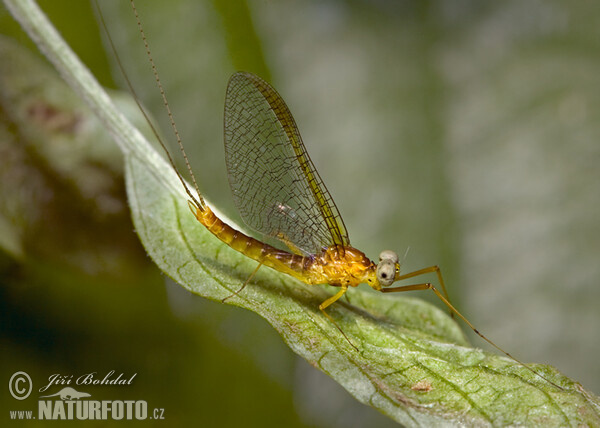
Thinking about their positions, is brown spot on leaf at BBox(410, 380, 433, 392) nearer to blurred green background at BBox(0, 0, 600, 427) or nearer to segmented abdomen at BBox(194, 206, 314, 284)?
blurred green background at BBox(0, 0, 600, 427)

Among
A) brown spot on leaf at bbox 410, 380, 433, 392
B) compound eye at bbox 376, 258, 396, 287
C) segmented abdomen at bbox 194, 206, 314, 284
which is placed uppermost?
compound eye at bbox 376, 258, 396, 287

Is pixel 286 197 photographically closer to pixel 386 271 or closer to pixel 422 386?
pixel 386 271

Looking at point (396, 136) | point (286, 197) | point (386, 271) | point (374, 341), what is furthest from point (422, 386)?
point (396, 136)

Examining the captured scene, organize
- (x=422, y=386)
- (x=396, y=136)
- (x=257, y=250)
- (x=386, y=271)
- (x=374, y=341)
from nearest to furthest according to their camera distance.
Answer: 1. (x=422, y=386)
2. (x=374, y=341)
3. (x=257, y=250)
4. (x=386, y=271)
5. (x=396, y=136)

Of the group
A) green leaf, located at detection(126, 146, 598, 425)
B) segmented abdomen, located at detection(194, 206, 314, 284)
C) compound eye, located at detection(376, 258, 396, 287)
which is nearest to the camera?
green leaf, located at detection(126, 146, 598, 425)

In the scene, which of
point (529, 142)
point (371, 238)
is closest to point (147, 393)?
point (371, 238)

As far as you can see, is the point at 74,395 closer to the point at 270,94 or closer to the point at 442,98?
the point at 270,94

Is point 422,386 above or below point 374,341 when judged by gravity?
below

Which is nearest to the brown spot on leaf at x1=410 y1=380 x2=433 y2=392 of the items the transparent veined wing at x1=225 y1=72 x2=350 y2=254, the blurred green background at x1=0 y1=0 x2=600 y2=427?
the blurred green background at x1=0 y1=0 x2=600 y2=427
